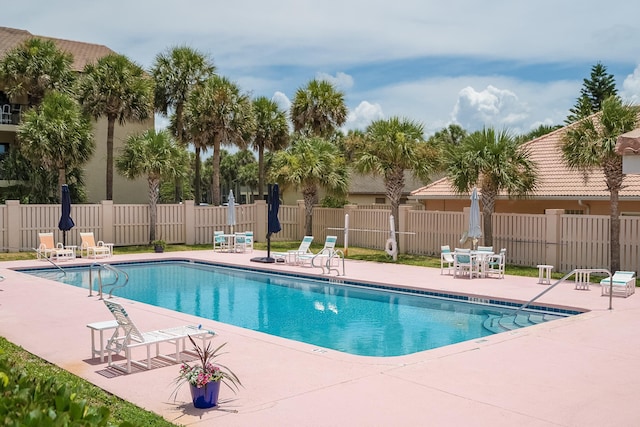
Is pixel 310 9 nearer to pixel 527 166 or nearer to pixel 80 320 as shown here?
pixel 527 166

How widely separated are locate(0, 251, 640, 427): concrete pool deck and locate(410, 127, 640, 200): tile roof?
25.1 ft

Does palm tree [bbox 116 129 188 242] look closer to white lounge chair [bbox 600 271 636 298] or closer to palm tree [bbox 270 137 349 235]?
Answer: palm tree [bbox 270 137 349 235]

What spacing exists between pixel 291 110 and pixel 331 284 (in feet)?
54.8

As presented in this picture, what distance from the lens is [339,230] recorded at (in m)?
26.8

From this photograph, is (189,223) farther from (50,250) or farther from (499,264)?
(499,264)

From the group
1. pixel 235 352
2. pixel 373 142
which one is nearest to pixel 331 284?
pixel 373 142

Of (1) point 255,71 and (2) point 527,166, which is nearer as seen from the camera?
(2) point 527,166

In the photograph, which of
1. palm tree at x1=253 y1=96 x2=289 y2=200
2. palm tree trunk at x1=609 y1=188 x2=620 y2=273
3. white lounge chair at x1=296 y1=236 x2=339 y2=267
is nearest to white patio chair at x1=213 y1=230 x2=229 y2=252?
white lounge chair at x1=296 y1=236 x2=339 y2=267

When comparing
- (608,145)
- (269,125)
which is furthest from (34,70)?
(608,145)

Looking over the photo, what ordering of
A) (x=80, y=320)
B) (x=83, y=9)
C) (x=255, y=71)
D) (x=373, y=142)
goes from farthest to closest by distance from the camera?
1. (x=255, y=71)
2. (x=373, y=142)
3. (x=83, y=9)
4. (x=80, y=320)

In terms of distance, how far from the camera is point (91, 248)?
22.6 meters

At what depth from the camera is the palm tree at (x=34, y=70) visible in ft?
98.5

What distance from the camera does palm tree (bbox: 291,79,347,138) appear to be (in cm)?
3177

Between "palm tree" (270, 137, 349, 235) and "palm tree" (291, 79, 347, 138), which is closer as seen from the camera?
"palm tree" (270, 137, 349, 235)
